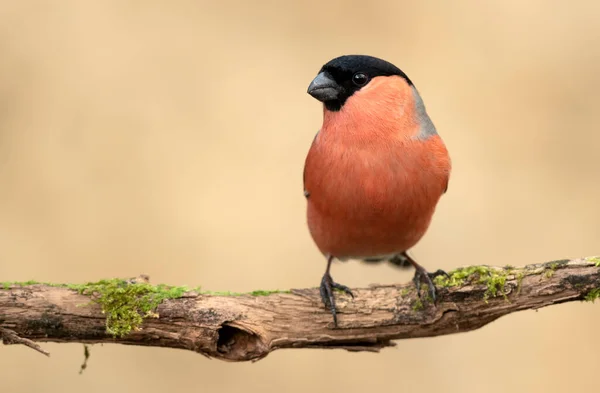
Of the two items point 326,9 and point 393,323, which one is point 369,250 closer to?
point 393,323

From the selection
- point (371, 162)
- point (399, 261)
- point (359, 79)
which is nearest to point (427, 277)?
point (371, 162)

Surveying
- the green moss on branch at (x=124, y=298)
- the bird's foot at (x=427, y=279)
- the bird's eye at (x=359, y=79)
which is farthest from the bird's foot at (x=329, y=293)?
the bird's eye at (x=359, y=79)

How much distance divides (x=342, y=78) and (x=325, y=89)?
0.12m

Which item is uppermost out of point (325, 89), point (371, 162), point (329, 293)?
point (325, 89)

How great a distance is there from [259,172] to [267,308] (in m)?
3.13

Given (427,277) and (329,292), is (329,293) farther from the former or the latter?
(427,277)

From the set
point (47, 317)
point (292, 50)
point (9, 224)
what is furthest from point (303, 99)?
point (47, 317)

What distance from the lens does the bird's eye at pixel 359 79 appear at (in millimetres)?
4480

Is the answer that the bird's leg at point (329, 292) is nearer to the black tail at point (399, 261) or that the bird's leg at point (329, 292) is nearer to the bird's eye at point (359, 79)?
the black tail at point (399, 261)

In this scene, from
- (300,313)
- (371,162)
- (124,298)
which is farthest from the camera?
(371,162)

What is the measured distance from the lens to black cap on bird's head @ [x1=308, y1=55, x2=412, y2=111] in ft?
14.6

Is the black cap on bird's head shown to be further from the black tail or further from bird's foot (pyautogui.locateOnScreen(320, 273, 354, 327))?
the black tail

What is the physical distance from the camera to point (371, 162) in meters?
4.32

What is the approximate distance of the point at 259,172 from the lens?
711 cm
